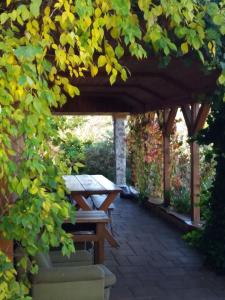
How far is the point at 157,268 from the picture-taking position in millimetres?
5316

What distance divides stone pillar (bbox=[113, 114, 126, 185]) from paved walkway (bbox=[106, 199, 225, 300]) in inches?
139

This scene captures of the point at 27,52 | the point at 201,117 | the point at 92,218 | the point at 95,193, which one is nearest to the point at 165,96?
the point at 201,117

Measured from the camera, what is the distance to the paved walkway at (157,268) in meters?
4.47

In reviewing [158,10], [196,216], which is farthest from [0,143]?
[196,216]

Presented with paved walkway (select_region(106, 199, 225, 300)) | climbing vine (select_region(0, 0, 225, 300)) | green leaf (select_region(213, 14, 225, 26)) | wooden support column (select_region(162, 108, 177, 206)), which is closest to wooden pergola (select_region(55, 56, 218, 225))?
wooden support column (select_region(162, 108, 177, 206))

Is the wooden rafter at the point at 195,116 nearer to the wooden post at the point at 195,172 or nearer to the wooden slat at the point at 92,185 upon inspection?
the wooden post at the point at 195,172

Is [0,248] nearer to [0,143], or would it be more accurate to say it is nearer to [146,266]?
[0,143]

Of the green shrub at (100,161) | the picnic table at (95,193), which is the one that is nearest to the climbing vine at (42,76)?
the picnic table at (95,193)

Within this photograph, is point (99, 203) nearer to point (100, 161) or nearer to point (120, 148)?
point (120, 148)

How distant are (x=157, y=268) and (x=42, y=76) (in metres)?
3.58

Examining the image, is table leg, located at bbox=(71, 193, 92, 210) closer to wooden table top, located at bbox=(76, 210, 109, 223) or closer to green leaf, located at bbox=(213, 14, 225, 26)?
wooden table top, located at bbox=(76, 210, 109, 223)

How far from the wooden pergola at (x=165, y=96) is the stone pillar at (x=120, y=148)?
2.73 feet

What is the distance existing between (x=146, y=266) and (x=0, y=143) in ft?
12.1

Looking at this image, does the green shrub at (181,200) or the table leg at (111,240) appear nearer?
→ the table leg at (111,240)
